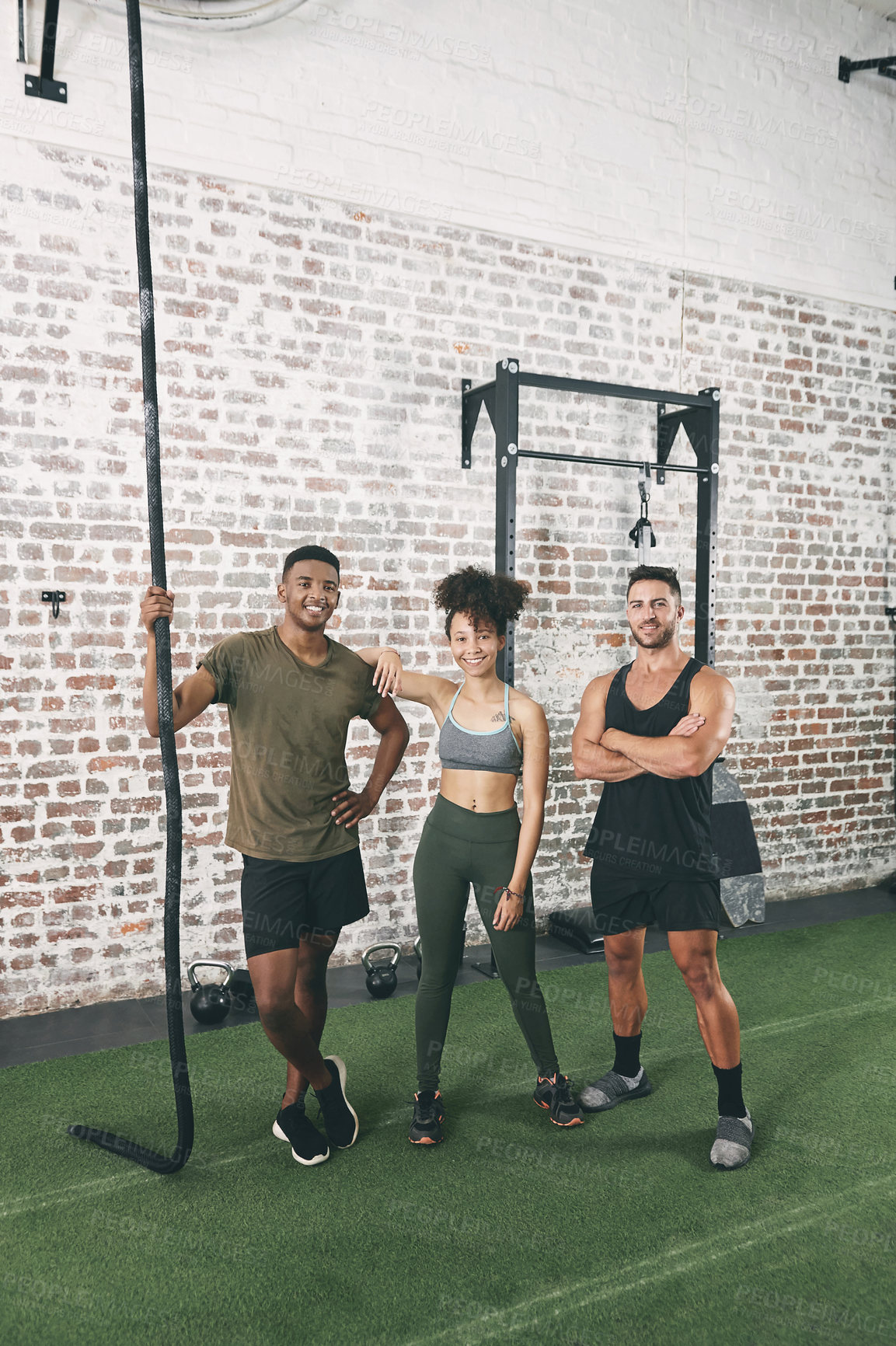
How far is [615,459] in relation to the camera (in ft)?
14.5

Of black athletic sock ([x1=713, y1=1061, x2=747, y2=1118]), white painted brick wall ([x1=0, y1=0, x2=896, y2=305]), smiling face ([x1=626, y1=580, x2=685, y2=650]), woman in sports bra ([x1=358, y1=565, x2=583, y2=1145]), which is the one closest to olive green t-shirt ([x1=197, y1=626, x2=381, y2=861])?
woman in sports bra ([x1=358, y1=565, x2=583, y2=1145])

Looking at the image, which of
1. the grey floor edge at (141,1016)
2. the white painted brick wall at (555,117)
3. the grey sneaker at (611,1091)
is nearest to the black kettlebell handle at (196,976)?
the grey floor edge at (141,1016)

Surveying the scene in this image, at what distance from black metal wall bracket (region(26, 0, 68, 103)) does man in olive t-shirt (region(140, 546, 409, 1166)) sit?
208 cm

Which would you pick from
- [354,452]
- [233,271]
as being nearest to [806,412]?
[354,452]

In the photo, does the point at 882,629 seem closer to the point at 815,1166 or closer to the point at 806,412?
the point at 806,412

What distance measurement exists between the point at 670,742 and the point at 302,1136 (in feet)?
4.69

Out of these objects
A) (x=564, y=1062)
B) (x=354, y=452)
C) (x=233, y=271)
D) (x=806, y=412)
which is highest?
(x=233, y=271)

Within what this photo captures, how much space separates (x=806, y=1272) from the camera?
2.07 meters

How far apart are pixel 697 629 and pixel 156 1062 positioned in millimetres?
2961

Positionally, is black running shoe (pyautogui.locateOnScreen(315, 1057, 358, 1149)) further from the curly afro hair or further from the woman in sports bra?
the curly afro hair

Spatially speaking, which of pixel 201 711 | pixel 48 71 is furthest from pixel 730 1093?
pixel 48 71

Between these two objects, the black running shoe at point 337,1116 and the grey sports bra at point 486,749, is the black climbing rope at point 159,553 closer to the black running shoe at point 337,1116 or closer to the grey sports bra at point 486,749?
the black running shoe at point 337,1116

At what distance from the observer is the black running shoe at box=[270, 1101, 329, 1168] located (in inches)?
97.3

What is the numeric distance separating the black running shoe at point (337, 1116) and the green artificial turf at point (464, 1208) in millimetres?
52
